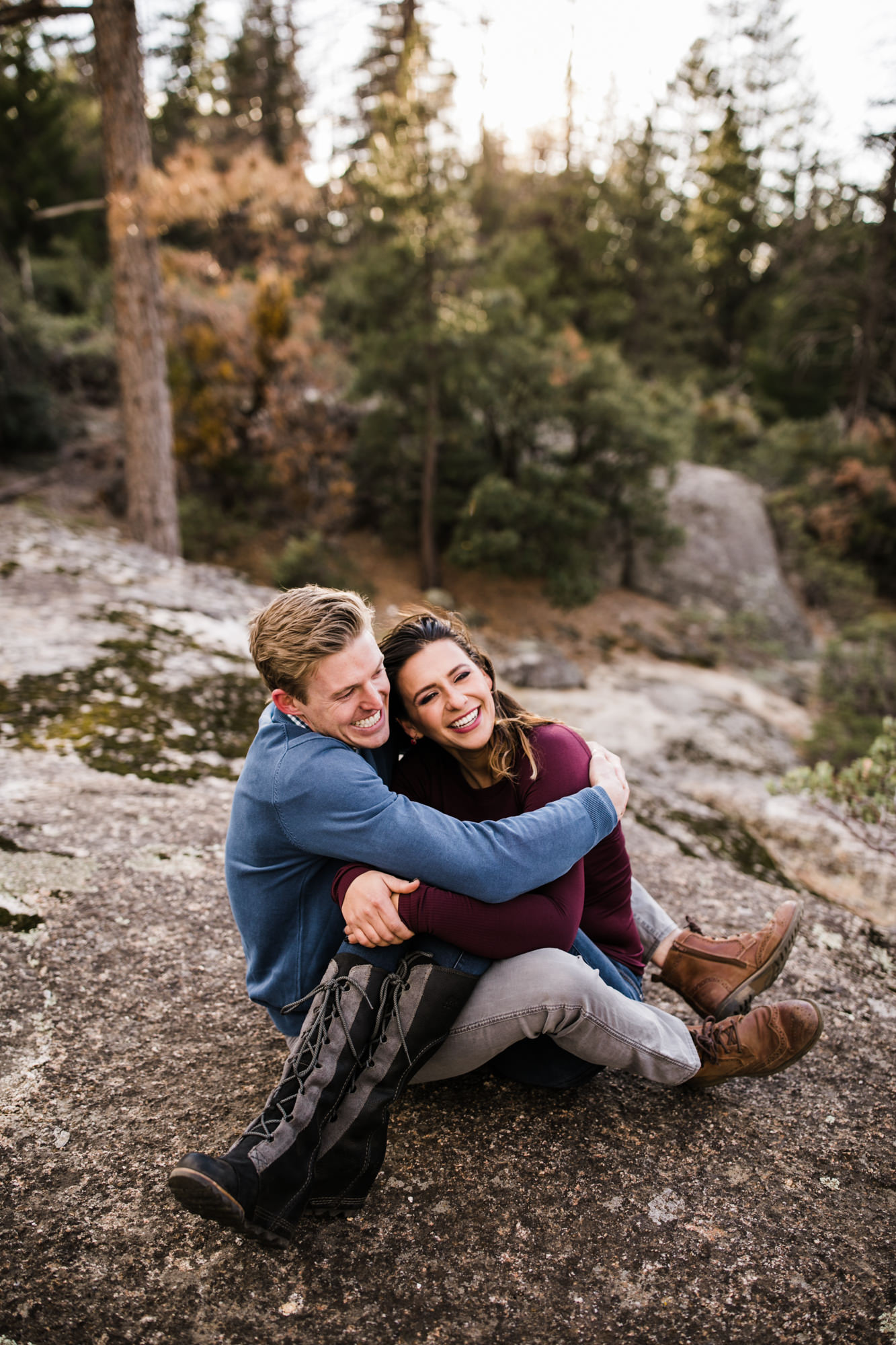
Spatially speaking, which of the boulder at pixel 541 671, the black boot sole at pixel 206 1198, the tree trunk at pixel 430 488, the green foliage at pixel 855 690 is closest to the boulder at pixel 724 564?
the green foliage at pixel 855 690

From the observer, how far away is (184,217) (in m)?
7.79

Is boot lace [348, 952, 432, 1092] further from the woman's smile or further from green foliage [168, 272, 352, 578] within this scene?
green foliage [168, 272, 352, 578]

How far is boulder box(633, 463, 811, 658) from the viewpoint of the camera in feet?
39.8

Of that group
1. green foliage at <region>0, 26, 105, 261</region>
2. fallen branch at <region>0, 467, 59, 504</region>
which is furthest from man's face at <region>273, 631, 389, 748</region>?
green foliage at <region>0, 26, 105, 261</region>

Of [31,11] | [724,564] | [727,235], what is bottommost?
[724,564]

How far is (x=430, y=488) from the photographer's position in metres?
11.0

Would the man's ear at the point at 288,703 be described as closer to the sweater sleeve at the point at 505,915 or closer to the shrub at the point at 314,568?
the sweater sleeve at the point at 505,915

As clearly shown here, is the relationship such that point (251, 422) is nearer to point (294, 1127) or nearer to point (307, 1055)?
point (307, 1055)

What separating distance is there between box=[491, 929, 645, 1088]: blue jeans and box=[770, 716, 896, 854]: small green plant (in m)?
2.02

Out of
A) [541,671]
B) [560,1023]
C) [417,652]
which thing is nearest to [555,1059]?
[560,1023]

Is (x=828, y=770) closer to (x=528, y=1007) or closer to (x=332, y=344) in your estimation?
(x=528, y=1007)

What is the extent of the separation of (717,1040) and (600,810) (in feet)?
2.32

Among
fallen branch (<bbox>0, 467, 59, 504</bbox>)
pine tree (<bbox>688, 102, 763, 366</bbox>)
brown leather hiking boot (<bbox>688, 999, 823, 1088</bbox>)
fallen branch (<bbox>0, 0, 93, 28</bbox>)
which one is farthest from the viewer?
pine tree (<bbox>688, 102, 763, 366</bbox>)

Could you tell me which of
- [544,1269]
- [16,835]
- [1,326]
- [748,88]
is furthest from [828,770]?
[748,88]
